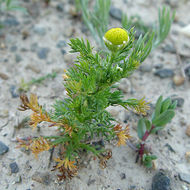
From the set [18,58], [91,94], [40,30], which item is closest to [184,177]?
[91,94]

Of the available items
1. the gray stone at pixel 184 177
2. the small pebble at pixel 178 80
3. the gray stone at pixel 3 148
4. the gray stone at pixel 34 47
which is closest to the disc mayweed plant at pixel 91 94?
the gray stone at pixel 184 177

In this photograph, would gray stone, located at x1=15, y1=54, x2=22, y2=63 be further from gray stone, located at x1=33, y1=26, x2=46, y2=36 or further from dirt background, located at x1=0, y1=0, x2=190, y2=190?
gray stone, located at x1=33, y1=26, x2=46, y2=36

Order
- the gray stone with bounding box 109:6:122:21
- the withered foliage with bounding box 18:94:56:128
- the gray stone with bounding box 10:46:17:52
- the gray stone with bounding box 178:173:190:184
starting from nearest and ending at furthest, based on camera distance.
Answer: the withered foliage with bounding box 18:94:56:128, the gray stone with bounding box 178:173:190:184, the gray stone with bounding box 10:46:17:52, the gray stone with bounding box 109:6:122:21

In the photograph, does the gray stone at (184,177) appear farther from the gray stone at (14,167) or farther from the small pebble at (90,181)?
the gray stone at (14,167)

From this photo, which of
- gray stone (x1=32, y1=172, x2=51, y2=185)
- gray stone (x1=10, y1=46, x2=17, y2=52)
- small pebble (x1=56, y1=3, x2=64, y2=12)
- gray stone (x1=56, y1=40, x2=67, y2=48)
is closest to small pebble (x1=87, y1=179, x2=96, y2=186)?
gray stone (x1=32, y1=172, x2=51, y2=185)

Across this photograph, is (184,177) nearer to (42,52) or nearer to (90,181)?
(90,181)

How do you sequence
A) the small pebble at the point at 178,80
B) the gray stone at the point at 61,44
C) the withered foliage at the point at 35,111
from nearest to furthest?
1. the withered foliage at the point at 35,111
2. the small pebble at the point at 178,80
3. the gray stone at the point at 61,44
